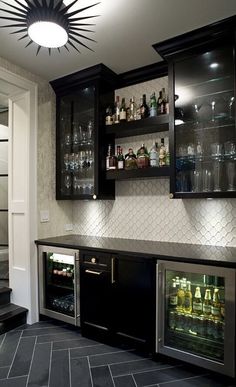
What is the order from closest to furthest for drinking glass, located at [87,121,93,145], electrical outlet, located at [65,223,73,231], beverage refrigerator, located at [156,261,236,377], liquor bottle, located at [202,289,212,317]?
beverage refrigerator, located at [156,261,236,377] → liquor bottle, located at [202,289,212,317] → drinking glass, located at [87,121,93,145] → electrical outlet, located at [65,223,73,231]

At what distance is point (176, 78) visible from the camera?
2324 mm

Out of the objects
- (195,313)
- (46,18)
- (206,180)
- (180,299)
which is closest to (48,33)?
(46,18)

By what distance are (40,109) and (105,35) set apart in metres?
1.16

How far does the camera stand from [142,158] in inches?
103

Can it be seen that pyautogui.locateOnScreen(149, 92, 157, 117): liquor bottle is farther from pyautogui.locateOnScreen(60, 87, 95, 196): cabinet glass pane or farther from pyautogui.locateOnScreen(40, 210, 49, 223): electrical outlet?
pyautogui.locateOnScreen(40, 210, 49, 223): electrical outlet

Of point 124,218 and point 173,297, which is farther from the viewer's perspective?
point 124,218

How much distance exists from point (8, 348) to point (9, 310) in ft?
1.67

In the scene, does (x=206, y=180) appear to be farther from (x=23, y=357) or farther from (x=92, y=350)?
(x=23, y=357)

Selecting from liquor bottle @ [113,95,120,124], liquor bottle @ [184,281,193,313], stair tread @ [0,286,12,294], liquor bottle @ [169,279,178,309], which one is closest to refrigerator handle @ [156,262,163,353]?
liquor bottle @ [169,279,178,309]

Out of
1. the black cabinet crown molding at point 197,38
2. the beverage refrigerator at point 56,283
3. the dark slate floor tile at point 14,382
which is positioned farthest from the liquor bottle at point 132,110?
the dark slate floor tile at point 14,382

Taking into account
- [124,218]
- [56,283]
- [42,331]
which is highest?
[124,218]

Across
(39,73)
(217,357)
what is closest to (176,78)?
(39,73)

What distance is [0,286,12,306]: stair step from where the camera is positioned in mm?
2881

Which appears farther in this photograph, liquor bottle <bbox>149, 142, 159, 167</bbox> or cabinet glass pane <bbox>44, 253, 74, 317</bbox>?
cabinet glass pane <bbox>44, 253, 74, 317</bbox>
